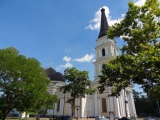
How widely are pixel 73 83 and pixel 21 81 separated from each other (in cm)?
1647

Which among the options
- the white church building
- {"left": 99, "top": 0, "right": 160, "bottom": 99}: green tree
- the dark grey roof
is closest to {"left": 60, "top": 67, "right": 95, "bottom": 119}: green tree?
the white church building

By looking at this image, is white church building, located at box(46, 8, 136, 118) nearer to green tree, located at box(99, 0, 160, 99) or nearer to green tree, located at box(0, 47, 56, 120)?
green tree, located at box(0, 47, 56, 120)

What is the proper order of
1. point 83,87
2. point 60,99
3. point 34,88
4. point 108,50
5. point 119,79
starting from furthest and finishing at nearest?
point 60,99, point 108,50, point 83,87, point 34,88, point 119,79

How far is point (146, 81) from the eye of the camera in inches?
451

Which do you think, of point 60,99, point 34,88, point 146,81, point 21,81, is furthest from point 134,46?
point 60,99

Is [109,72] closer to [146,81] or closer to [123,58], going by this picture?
[123,58]

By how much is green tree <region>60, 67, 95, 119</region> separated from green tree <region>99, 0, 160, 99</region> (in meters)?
19.1

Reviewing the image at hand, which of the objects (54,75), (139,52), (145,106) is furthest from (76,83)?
(145,106)

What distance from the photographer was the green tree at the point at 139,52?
10.4 m

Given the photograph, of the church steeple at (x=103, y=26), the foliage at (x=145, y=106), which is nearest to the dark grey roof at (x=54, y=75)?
the church steeple at (x=103, y=26)

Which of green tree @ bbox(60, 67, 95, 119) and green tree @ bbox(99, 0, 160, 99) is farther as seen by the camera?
green tree @ bbox(60, 67, 95, 119)

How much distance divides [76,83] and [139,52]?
854 inches

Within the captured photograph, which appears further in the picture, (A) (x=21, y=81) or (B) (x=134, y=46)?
(A) (x=21, y=81)

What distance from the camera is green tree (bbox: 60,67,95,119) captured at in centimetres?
3139
